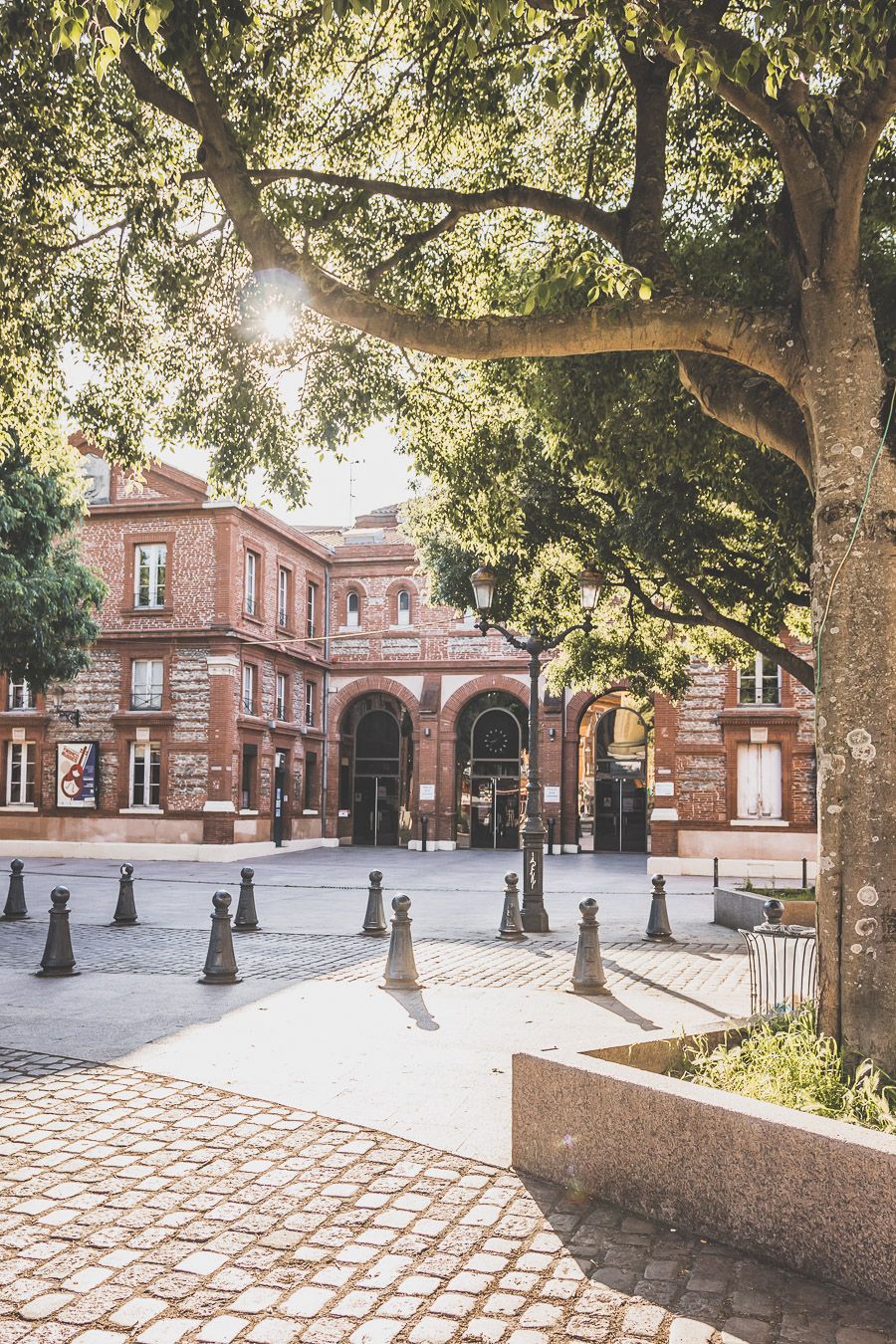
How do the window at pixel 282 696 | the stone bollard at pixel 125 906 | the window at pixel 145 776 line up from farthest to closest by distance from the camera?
the window at pixel 282 696 < the window at pixel 145 776 < the stone bollard at pixel 125 906

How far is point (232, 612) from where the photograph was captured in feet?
96.8

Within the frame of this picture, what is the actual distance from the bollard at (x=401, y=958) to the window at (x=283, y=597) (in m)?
24.3

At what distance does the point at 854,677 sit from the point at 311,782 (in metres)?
31.4

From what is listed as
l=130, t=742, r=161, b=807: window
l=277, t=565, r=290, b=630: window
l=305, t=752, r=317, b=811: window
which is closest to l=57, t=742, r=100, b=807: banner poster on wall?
l=130, t=742, r=161, b=807: window

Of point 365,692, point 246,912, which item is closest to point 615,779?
point 365,692

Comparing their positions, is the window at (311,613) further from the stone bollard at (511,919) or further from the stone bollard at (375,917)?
the stone bollard at (511,919)

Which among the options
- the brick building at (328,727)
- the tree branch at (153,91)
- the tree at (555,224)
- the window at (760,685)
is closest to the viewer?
the tree at (555,224)

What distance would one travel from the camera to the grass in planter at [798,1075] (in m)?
4.45

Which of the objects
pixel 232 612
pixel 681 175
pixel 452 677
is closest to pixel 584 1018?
pixel 681 175

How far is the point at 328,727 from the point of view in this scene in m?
37.1

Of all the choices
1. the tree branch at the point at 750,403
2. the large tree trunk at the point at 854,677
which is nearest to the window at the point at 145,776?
the tree branch at the point at 750,403

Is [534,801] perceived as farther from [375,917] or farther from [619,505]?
[619,505]

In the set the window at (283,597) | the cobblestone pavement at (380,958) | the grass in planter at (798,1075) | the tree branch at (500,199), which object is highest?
the window at (283,597)

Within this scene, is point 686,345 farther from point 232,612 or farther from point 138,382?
point 232,612
